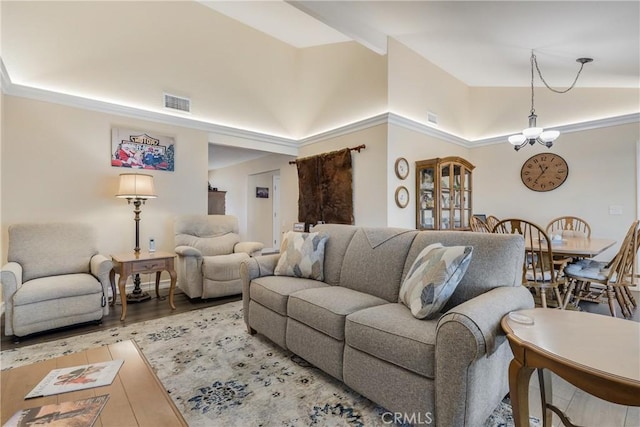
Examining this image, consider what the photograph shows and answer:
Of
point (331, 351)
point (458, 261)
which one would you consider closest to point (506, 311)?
point (458, 261)

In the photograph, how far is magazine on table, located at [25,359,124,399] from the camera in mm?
1244

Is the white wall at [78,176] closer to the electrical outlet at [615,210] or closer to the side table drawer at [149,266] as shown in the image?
the side table drawer at [149,266]

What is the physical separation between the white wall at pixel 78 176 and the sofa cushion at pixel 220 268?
116 centimetres

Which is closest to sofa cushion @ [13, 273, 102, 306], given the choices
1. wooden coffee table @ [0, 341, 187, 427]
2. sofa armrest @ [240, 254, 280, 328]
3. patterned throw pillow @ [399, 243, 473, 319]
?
sofa armrest @ [240, 254, 280, 328]

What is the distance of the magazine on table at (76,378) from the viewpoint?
1.24 meters

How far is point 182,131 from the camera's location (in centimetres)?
460

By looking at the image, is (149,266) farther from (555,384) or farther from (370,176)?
(555,384)

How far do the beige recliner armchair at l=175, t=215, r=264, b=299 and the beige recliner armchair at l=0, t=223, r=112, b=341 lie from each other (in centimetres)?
84

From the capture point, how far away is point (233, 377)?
6.66 ft

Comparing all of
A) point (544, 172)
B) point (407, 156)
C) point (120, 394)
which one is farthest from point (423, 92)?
point (120, 394)

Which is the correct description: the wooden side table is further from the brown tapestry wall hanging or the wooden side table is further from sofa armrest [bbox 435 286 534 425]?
sofa armrest [bbox 435 286 534 425]

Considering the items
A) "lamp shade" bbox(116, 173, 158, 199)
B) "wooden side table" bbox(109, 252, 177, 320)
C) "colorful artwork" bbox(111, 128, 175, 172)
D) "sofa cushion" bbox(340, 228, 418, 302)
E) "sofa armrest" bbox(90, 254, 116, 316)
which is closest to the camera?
"sofa cushion" bbox(340, 228, 418, 302)

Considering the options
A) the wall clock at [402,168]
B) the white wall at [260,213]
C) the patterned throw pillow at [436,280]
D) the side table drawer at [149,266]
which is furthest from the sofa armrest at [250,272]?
the white wall at [260,213]

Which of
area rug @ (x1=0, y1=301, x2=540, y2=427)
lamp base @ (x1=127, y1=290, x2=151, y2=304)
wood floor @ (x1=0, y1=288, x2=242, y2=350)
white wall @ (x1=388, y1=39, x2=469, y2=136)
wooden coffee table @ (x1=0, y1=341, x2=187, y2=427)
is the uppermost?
white wall @ (x1=388, y1=39, x2=469, y2=136)
